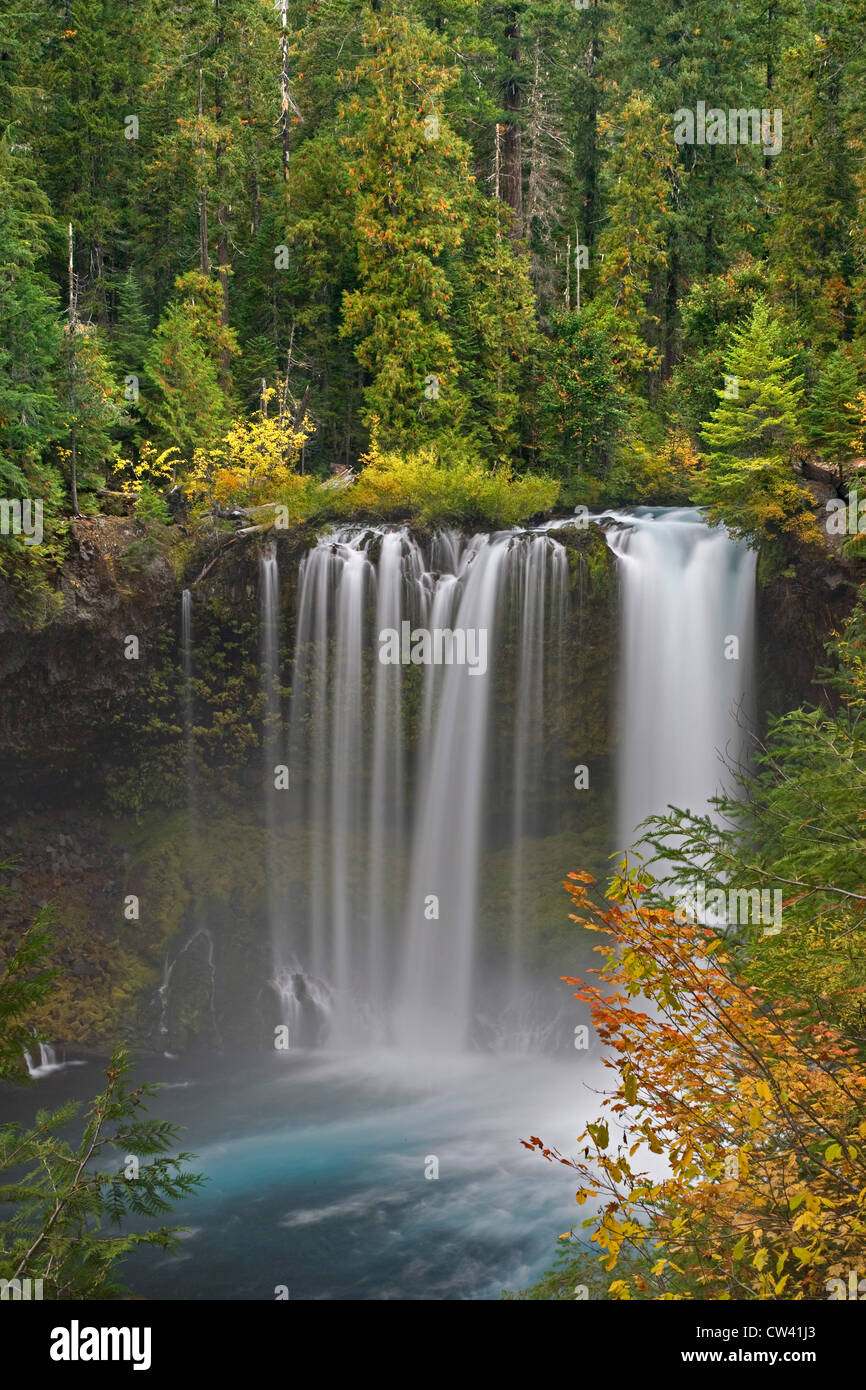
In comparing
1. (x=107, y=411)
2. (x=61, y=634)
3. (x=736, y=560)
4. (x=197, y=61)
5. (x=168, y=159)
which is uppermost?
(x=197, y=61)

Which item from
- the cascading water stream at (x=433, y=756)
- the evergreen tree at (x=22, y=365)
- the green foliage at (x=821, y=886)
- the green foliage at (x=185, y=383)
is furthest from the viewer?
the green foliage at (x=185, y=383)

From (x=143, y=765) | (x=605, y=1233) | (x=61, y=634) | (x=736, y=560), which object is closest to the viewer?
(x=605, y=1233)

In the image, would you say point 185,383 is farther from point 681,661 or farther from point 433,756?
point 681,661

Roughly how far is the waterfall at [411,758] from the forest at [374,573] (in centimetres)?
7

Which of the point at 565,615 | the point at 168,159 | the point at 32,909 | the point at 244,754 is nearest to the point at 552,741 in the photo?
the point at 565,615

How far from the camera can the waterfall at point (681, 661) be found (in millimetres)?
19000

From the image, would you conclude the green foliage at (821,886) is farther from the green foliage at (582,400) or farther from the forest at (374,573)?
the green foliage at (582,400)

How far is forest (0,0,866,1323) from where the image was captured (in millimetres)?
18516

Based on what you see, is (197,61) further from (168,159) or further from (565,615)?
(565,615)

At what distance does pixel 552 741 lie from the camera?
68.1 ft

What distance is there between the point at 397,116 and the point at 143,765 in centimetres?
1562

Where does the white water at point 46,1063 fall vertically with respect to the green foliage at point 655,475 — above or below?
below

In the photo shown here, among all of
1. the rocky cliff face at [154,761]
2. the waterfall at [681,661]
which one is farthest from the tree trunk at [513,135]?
the rocky cliff face at [154,761]

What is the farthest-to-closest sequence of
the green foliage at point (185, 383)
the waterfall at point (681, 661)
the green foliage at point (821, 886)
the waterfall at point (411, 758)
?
the green foliage at point (185, 383) < the waterfall at point (411, 758) < the waterfall at point (681, 661) < the green foliage at point (821, 886)
